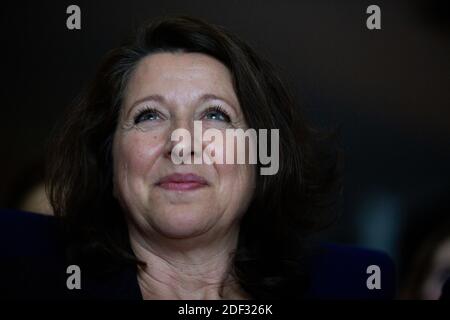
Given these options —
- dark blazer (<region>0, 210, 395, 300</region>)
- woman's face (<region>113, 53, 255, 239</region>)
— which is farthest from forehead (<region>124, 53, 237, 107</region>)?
dark blazer (<region>0, 210, 395, 300</region>)

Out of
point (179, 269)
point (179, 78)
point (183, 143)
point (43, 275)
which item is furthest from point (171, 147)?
point (43, 275)

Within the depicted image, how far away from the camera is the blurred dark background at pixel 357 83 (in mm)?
1522

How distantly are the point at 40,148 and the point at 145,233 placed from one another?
0.98ft

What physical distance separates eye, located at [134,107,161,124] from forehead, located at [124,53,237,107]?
1.2 inches

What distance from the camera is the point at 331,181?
1666 mm

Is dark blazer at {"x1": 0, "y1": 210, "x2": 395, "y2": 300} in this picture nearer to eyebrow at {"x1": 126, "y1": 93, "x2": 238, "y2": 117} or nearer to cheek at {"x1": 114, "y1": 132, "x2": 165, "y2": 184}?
cheek at {"x1": 114, "y1": 132, "x2": 165, "y2": 184}

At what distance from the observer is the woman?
4.62 ft

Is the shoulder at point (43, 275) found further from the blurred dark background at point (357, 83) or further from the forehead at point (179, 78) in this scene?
the forehead at point (179, 78)

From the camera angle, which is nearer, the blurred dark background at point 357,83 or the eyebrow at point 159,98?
the eyebrow at point 159,98

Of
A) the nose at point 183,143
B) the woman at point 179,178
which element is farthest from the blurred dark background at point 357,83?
the nose at point 183,143

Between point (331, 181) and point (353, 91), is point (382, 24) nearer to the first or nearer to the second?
point (353, 91)

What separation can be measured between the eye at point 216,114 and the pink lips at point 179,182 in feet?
0.39

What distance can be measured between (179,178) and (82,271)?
0.91 feet

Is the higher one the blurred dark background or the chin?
the blurred dark background
